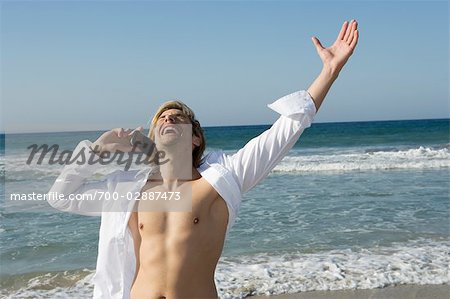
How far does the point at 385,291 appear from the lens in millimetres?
5852

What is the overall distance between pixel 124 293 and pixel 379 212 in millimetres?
8615

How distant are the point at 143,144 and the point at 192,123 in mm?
297

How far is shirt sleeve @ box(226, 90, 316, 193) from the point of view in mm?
2561

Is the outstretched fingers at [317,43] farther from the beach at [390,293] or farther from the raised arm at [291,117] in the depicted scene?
the beach at [390,293]

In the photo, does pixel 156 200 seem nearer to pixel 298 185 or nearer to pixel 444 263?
pixel 444 263

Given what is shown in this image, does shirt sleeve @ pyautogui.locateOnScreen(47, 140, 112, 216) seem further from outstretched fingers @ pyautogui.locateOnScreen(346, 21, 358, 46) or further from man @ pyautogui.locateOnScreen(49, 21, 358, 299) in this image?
outstretched fingers @ pyautogui.locateOnScreen(346, 21, 358, 46)

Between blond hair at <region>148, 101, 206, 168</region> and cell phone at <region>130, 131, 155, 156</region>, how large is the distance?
1.4 inches

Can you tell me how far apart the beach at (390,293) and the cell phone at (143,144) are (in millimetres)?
3411

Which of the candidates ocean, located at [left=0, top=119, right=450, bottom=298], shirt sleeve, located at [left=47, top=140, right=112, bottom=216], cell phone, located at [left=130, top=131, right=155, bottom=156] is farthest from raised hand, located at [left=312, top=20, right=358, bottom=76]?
ocean, located at [left=0, top=119, right=450, bottom=298]

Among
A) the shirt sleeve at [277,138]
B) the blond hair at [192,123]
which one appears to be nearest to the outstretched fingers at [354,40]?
the shirt sleeve at [277,138]

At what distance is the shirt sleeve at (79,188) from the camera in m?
2.70

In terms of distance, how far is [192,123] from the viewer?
2.93m

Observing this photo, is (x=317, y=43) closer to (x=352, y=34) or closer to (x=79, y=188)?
(x=352, y=34)

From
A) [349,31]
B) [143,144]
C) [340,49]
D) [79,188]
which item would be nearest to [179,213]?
[143,144]
